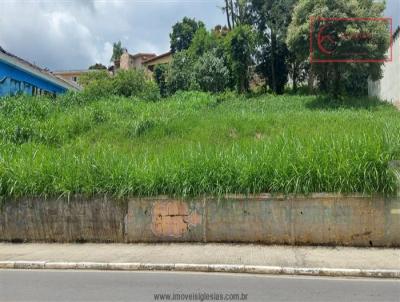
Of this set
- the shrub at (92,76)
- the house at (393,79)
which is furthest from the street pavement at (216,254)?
the shrub at (92,76)

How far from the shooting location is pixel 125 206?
8789 mm

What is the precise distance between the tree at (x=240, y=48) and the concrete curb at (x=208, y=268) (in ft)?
97.3

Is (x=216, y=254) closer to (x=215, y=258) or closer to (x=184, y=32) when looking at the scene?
(x=215, y=258)

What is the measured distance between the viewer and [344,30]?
74.6 ft

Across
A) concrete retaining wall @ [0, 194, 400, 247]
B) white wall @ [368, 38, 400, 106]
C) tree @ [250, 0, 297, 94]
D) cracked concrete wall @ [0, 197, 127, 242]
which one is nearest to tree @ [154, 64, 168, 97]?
tree @ [250, 0, 297, 94]

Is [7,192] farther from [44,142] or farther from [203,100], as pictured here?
[203,100]

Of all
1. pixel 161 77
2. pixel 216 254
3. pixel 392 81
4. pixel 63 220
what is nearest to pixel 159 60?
pixel 161 77

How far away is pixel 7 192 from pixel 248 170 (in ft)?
17.2

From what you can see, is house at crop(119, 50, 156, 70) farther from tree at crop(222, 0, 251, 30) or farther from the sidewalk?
the sidewalk

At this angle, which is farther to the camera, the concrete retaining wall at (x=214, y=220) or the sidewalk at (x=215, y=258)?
the concrete retaining wall at (x=214, y=220)

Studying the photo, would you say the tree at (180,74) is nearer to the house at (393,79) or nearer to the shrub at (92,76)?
the shrub at (92,76)

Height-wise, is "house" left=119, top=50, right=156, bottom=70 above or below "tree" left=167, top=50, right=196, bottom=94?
above

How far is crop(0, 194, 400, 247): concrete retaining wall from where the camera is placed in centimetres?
794

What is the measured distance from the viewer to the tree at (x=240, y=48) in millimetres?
34594
